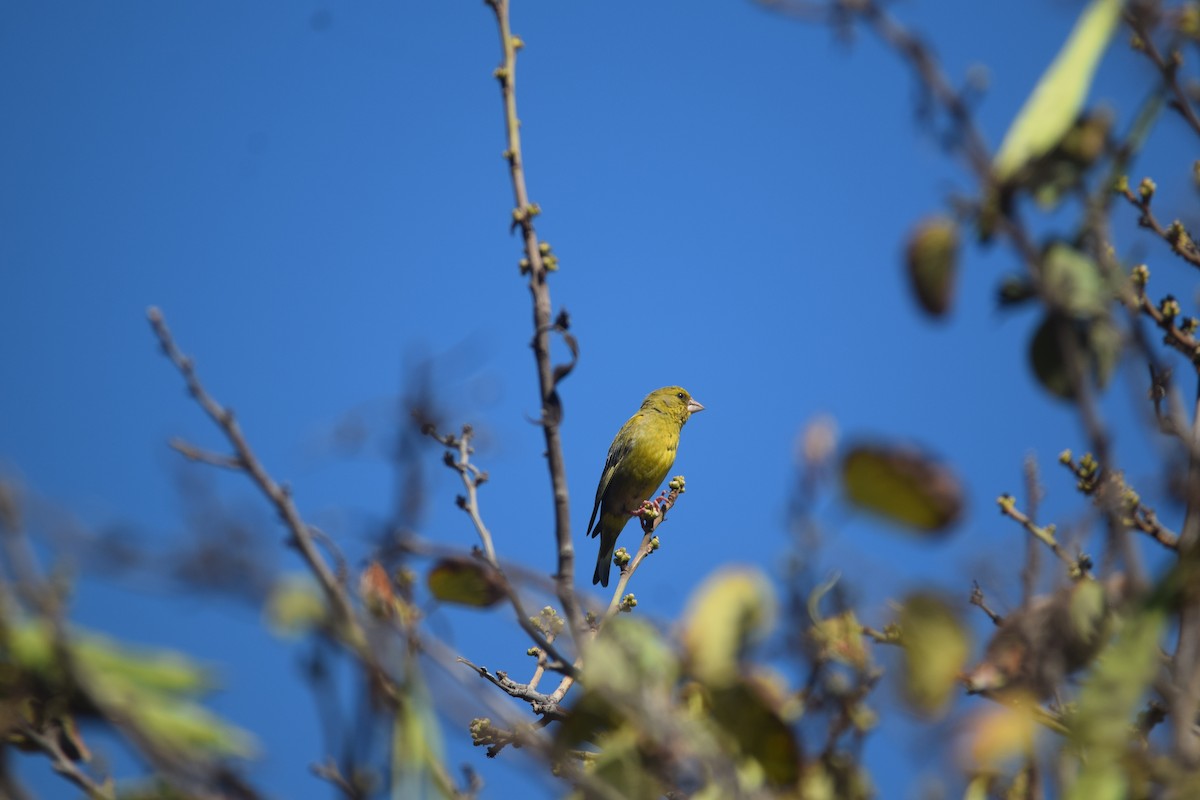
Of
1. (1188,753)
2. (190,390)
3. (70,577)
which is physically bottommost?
(1188,753)

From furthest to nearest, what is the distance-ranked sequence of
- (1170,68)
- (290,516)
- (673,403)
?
(673,403) < (1170,68) < (290,516)

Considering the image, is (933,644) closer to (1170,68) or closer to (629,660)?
(629,660)

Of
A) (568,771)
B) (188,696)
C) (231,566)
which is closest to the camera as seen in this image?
(231,566)

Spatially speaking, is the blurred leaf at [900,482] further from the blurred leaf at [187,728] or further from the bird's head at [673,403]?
the bird's head at [673,403]

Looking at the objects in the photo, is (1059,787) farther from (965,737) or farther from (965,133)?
(965,133)

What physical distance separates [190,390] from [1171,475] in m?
1.74

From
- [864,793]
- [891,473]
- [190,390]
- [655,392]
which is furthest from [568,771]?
[655,392]

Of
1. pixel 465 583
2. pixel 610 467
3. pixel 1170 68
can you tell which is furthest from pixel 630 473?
pixel 465 583

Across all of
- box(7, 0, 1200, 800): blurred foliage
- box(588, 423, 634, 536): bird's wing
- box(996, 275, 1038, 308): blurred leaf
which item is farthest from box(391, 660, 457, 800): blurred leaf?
box(588, 423, 634, 536): bird's wing

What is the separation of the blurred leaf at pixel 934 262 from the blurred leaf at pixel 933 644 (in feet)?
1.52

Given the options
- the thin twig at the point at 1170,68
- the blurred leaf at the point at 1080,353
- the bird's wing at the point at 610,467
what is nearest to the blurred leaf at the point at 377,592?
the blurred leaf at the point at 1080,353

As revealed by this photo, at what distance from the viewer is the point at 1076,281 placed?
1.73m

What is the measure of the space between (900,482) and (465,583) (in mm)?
708

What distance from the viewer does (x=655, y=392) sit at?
33.5 ft
